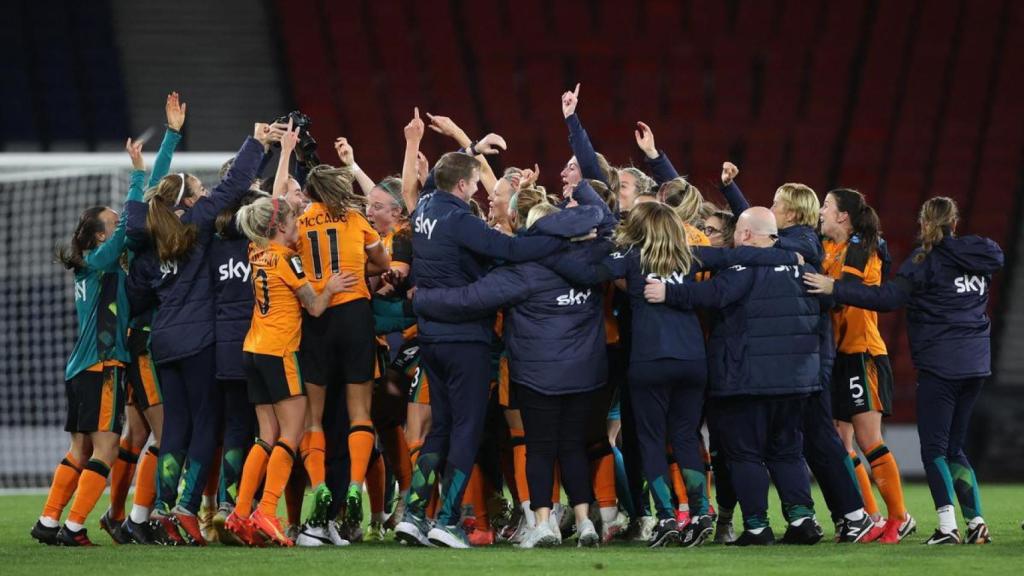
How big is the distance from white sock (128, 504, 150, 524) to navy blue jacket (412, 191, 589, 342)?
1790 mm

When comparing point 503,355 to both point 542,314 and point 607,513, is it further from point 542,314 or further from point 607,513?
point 607,513

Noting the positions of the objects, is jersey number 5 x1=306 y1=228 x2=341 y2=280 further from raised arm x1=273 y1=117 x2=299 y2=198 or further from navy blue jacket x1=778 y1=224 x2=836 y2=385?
navy blue jacket x1=778 y1=224 x2=836 y2=385

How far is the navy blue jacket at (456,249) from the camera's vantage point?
6.56 metres

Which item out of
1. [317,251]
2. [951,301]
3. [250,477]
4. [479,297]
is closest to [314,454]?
[250,477]

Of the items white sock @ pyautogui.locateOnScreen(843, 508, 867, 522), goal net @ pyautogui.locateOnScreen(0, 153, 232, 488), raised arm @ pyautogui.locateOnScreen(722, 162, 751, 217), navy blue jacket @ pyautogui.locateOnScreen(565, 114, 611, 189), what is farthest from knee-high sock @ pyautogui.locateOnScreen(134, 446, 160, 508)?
goal net @ pyautogui.locateOnScreen(0, 153, 232, 488)

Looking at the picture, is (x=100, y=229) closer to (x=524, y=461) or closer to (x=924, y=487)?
(x=524, y=461)

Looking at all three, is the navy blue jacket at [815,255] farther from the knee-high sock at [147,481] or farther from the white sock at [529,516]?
the knee-high sock at [147,481]

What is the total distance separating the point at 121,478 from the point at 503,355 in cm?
222

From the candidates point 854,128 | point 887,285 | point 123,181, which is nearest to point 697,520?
point 887,285

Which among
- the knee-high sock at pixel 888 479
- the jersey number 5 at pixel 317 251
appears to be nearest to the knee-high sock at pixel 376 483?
the jersey number 5 at pixel 317 251

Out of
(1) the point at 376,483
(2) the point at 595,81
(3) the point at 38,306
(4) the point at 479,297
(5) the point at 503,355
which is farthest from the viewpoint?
(2) the point at 595,81

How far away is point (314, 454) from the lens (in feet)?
22.6

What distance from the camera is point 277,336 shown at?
6703 mm

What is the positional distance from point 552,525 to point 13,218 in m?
9.34
